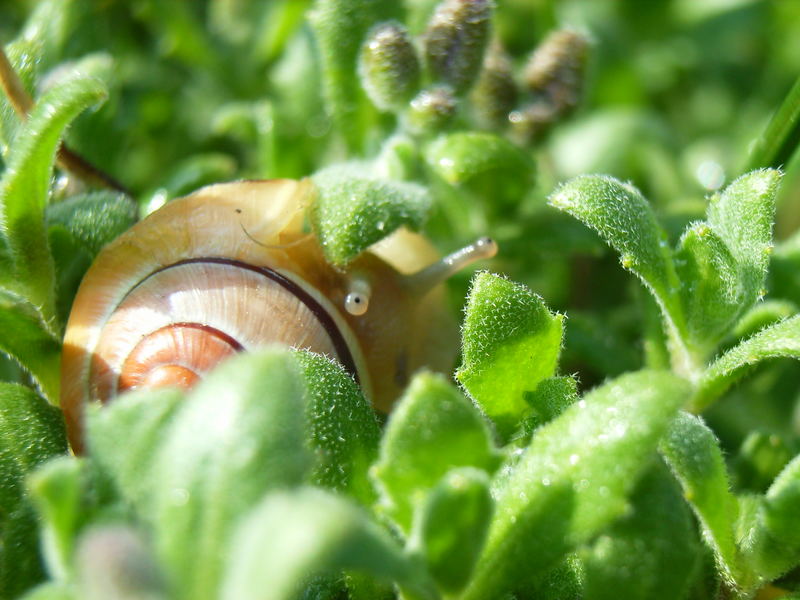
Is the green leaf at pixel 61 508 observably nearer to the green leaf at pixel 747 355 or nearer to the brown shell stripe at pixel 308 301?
the brown shell stripe at pixel 308 301

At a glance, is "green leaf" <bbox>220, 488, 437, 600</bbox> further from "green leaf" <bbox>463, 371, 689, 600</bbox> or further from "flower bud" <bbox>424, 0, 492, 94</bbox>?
"flower bud" <bbox>424, 0, 492, 94</bbox>

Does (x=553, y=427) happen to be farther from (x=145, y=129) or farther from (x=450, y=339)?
(x=145, y=129)

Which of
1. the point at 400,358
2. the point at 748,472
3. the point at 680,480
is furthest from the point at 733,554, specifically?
the point at 400,358

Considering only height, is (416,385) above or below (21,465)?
above

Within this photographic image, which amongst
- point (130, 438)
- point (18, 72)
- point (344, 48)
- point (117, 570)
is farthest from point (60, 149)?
point (117, 570)

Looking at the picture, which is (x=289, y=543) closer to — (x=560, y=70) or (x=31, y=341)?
(x=31, y=341)

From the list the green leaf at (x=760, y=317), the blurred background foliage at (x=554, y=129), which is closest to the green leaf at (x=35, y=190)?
the blurred background foliage at (x=554, y=129)
